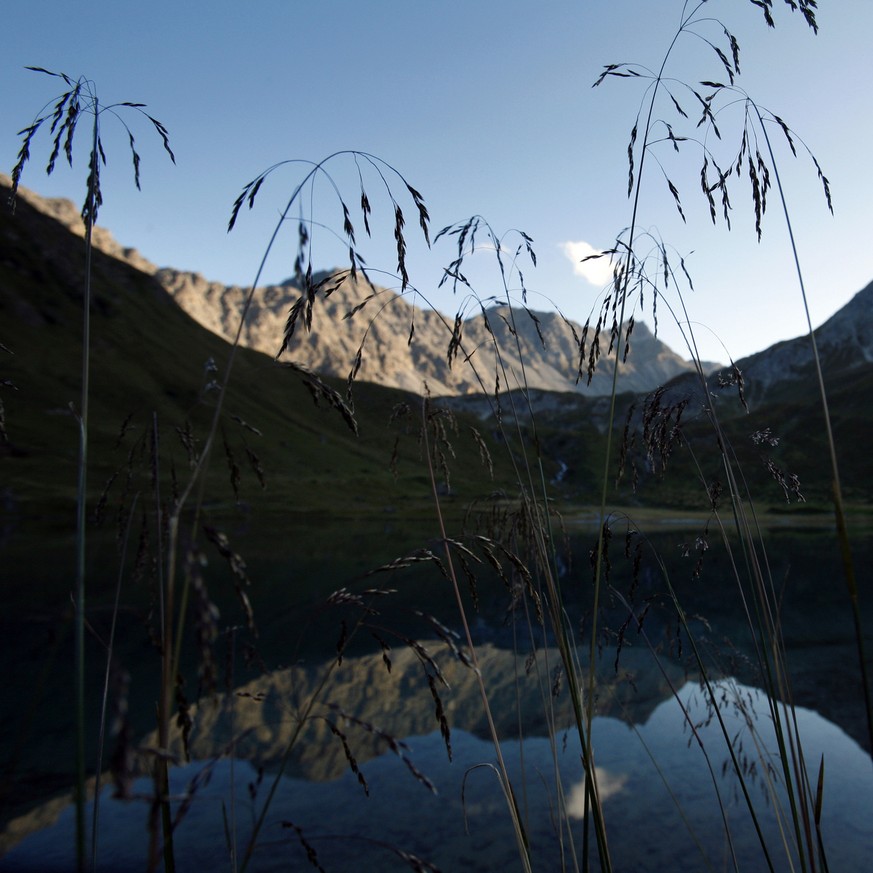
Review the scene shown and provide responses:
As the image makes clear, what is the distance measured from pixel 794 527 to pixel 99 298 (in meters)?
121

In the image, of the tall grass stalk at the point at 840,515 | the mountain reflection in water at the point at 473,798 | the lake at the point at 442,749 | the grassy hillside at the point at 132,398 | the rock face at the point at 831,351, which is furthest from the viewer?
the rock face at the point at 831,351

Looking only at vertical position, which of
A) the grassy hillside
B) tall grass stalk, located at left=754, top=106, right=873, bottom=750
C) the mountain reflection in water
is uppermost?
the grassy hillside

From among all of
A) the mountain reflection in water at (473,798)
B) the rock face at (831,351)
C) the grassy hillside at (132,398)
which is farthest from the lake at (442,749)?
the rock face at (831,351)

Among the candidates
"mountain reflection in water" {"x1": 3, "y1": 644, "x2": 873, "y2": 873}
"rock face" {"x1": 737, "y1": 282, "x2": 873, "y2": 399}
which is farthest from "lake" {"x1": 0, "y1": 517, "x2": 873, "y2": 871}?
"rock face" {"x1": 737, "y1": 282, "x2": 873, "y2": 399}

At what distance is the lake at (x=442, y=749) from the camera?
3.00 metres

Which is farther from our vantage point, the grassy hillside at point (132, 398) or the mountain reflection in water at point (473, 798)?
the grassy hillside at point (132, 398)

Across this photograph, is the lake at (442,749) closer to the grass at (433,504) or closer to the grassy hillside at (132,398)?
the grass at (433,504)

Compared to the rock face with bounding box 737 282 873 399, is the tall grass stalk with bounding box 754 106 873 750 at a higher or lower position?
lower

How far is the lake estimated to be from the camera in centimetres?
300

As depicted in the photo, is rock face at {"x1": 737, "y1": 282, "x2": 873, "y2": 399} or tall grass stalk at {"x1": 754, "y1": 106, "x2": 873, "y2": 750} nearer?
tall grass stalk at {"x1": 754, "y1": 106, "x2": 873, "y2": 750}

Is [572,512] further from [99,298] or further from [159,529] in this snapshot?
[99,298]

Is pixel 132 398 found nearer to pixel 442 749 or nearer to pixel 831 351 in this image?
pixel 442 749

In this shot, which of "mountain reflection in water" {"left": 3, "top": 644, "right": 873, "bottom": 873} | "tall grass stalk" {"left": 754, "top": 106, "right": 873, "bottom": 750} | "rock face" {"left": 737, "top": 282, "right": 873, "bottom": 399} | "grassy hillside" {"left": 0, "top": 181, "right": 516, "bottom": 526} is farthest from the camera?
"rock face" {"left": 737, "top": 282, "right": 873, "bottom": 399}

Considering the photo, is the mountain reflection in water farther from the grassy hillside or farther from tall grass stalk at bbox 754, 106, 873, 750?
the grassy hillside
